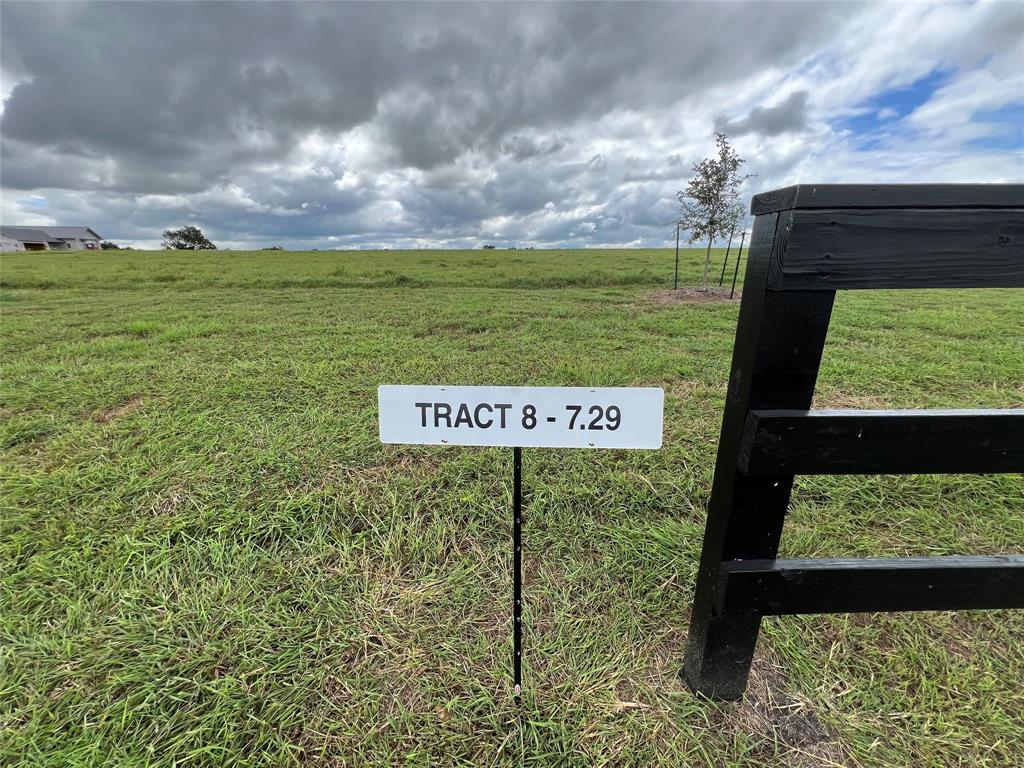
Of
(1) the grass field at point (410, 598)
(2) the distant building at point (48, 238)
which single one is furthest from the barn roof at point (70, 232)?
(1) the grass field at point (410, 598)

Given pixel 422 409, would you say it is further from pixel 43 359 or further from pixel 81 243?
pixel 81 243

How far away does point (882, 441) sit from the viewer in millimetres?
1281

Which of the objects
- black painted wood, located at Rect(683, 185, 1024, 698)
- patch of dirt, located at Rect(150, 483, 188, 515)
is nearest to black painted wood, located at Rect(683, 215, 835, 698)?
black painted wood, located at Rect(683, 185, 1024, 698)

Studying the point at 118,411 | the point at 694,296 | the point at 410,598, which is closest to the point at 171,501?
the point at 410,598

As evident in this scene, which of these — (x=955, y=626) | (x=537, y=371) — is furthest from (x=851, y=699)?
(x=537, y=371)

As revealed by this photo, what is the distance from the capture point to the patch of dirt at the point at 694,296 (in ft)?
35.0

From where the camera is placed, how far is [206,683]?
5.47 ft

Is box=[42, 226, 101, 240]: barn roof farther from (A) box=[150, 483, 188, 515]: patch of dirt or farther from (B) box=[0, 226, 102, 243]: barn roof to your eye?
(A) box=[150, 483, 188, 515]: patch of dirt

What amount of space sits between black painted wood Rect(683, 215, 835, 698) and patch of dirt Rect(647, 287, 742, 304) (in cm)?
966

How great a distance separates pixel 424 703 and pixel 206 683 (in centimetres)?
83

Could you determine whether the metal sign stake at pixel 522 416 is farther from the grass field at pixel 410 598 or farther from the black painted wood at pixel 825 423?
the grass field at pixel 410 598

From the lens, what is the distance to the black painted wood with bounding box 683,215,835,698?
3.98ft

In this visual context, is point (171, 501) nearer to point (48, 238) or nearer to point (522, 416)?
point (522, 416)

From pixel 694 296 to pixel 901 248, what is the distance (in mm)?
11116
